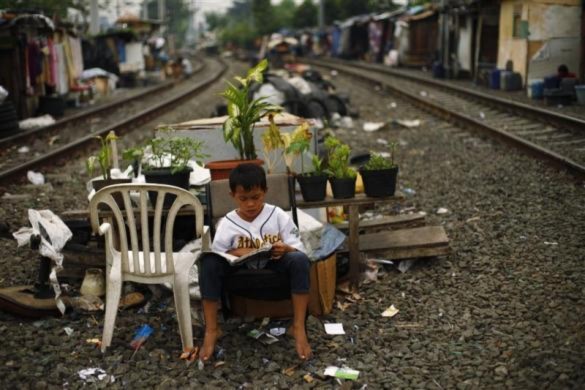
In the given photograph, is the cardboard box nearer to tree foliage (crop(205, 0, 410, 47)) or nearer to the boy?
the boy

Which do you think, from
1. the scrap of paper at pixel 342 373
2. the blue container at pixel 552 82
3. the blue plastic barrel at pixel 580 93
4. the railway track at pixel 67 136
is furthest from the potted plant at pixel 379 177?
the blue container at pixel 552 82

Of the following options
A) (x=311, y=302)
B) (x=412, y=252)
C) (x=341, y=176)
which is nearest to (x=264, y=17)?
(x=412, y=252)

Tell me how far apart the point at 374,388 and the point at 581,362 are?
1136 millimetres

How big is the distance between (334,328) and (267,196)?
3.27 ft

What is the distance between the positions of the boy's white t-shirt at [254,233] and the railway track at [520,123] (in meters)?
5.41

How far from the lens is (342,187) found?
17.1 feet

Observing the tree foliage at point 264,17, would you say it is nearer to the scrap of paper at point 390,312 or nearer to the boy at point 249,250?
the scrap of paper at point 390,312

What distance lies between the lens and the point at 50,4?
81.8ft

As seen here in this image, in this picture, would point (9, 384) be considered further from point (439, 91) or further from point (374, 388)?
point (439, 91)

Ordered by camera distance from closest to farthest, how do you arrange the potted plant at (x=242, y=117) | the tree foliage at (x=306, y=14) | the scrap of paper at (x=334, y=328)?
the scrap of paper at (x=334, y=328)
the potted plant at (x=242, y=117)
the tree foliage at (x=306, y=14)

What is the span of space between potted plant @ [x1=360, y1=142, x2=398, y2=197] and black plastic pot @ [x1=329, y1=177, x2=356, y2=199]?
112 millimetres

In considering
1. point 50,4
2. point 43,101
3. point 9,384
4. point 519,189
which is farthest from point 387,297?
point 50,4

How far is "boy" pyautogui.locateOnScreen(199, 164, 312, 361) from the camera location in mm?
4059

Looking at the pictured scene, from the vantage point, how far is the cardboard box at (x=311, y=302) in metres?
4.66
